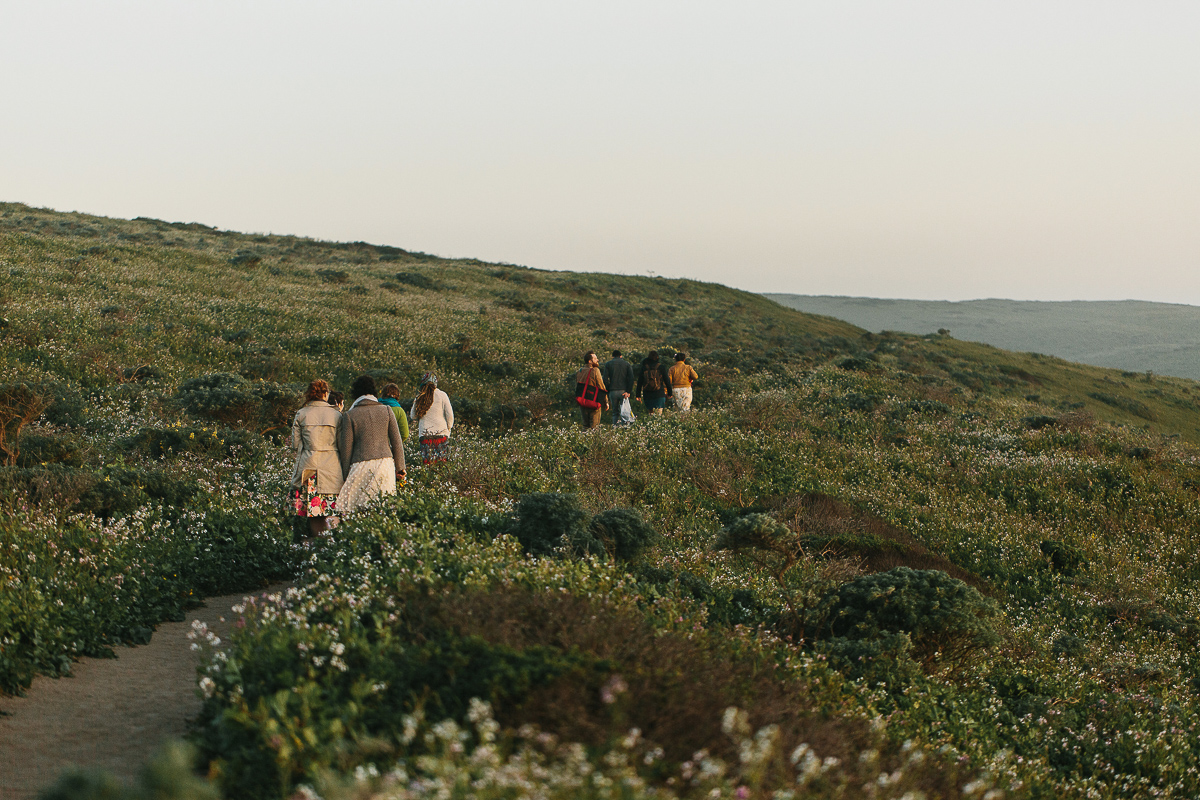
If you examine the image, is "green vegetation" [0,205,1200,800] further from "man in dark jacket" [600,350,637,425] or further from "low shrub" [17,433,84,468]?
"man in dark jacket" [600,350,637,425]

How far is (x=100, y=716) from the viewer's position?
5.47 m

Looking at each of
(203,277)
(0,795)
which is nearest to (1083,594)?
(0,795)

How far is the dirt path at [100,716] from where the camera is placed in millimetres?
4746

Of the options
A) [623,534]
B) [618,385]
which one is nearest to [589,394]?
[618,385]

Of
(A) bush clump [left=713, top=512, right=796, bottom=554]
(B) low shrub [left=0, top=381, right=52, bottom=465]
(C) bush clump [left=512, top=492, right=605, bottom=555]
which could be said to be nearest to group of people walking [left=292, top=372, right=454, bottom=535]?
(C) bush clump [left=512, top=492, right=605, bottom=555]

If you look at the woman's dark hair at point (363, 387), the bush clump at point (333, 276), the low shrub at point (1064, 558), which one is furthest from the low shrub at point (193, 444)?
the bush clump at point (333, 276)

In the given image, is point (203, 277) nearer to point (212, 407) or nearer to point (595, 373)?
point (212, 407)

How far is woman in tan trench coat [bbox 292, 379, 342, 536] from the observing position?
9211mm

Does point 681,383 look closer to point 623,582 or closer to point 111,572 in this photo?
point 623,582

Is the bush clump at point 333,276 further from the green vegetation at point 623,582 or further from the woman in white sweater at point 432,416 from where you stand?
the woman in white sweater at point 432,416

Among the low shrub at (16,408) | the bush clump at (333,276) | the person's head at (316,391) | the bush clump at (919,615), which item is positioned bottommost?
the bush clump at (919,615)

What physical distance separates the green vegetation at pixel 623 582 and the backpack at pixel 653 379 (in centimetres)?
166

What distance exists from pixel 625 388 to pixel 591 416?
73.6 inches

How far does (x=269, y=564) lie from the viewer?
905 cm
